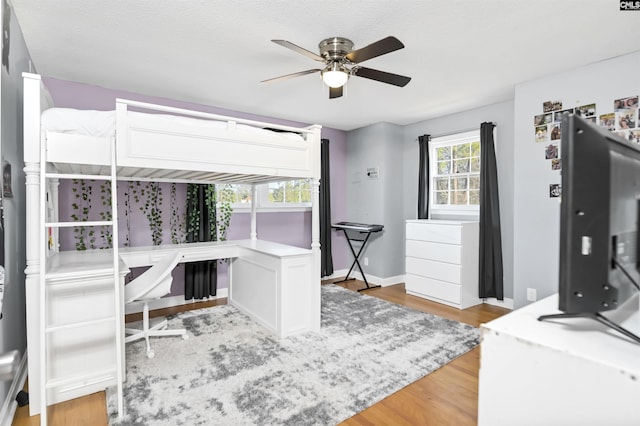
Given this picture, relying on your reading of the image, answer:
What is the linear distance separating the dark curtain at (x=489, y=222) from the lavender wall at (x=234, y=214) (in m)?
2.10

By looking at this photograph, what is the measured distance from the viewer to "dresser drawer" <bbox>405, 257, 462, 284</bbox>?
381 centimetres

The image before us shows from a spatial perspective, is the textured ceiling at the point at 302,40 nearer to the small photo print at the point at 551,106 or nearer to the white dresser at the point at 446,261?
the small photo print at the point at 551,106

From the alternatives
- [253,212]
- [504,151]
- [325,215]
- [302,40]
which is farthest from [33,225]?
[504,151]

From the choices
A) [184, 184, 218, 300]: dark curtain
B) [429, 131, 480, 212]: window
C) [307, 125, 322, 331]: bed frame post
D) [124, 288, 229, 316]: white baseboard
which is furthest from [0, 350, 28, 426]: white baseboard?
[429, 131, 480, 212]: window

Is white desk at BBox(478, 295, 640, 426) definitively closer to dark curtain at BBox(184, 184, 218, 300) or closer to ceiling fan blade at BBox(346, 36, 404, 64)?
ceiling fan blade at BBox(346, 36, 404, 64)

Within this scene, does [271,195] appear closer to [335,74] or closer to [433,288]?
[433,288]

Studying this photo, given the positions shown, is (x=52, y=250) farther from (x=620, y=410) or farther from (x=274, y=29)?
(x=620, y=410)

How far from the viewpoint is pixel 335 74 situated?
2.37 metres

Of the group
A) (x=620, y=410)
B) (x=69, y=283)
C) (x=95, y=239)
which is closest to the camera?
(x=620, y=410)

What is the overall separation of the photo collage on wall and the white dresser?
3.36 feet

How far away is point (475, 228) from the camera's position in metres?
3.92

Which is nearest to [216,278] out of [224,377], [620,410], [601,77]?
[224,377]

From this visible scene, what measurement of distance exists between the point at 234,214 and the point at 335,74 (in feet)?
8.11

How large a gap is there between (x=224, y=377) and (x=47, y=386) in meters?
0.95
